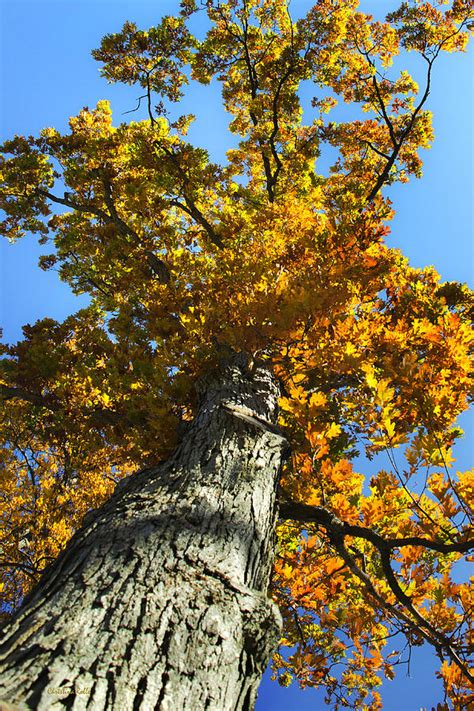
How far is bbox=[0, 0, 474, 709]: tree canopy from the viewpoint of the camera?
2.69 meters

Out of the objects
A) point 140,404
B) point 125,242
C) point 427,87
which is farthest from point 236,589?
point 427,87

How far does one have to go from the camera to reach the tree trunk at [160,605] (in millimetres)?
1131

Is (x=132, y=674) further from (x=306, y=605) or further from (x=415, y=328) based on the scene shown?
(x=415, y=328)

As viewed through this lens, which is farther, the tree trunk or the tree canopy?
the tree canopy

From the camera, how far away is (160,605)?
1406 mm

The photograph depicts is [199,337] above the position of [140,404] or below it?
→ above

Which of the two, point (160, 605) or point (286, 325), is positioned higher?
point (286, 325)

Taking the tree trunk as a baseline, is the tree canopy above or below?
above

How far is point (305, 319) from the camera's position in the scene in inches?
122

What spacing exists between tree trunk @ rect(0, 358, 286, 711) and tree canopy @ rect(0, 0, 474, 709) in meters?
0.71

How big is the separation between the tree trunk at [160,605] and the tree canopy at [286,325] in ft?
2.34

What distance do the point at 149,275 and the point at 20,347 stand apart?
91.3 inches

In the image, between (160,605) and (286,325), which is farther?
(286,325)

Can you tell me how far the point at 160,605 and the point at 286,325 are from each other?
2.05m
